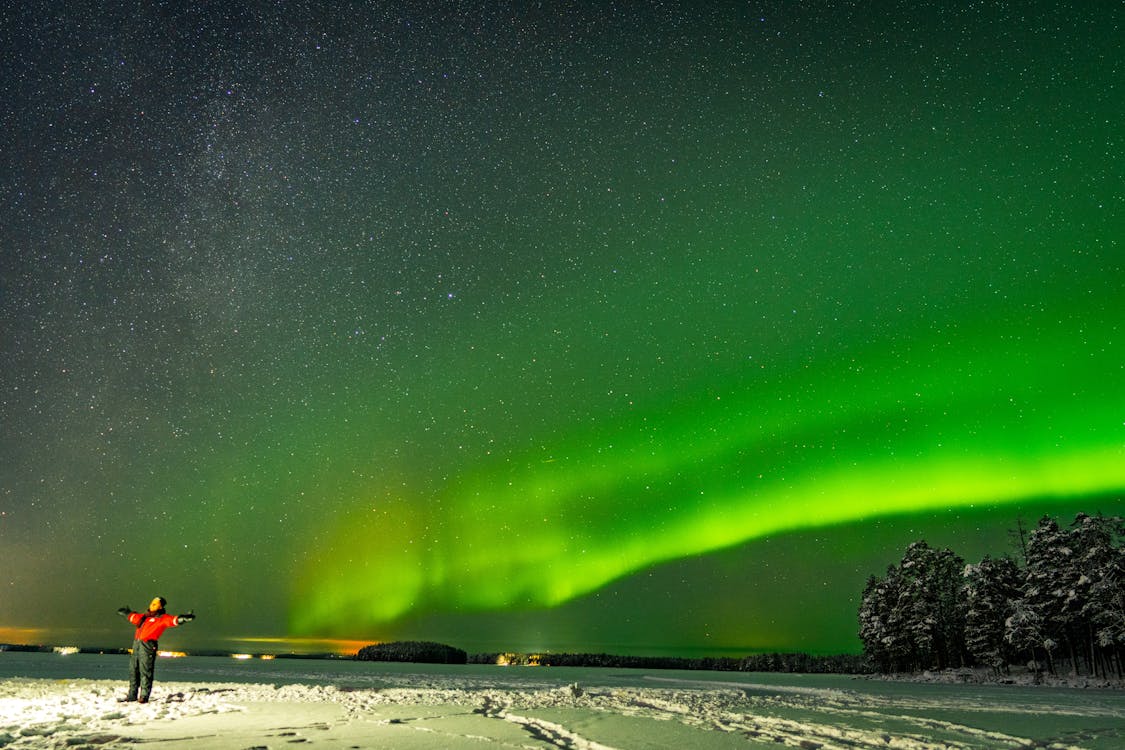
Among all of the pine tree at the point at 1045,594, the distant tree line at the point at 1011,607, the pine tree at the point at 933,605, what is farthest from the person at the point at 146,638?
the pine tree at the point at 933,605

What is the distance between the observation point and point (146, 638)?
13.9 meters

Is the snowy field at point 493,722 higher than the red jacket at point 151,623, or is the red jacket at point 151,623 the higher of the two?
the red jacket at point 151,623

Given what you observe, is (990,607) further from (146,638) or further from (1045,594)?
(146,638)

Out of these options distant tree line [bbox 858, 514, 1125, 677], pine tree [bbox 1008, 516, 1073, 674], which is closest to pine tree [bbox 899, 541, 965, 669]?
distant tree line [bbox 858, 514, 1125, 677]

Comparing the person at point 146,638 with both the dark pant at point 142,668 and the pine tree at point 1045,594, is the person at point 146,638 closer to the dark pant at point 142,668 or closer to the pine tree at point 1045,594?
the dark pant at point 142,668

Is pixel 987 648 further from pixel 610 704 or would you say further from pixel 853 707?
pixel 610 704

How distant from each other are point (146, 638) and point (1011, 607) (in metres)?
57.9

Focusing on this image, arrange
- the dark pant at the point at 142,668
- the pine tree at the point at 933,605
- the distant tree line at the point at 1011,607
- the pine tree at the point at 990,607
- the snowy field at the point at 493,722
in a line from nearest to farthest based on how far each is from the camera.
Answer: the snowy field at the point at 493,722 < the dark pant at the point at 142,668 < the distant tree line at the point at 1011,607 < the pine tree at the point at 990,607 < the pine tree at the point at 933,605

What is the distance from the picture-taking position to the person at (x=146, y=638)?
13.8 metres

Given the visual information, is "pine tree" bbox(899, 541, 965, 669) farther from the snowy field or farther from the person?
the person

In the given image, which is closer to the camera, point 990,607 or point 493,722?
point 493,722

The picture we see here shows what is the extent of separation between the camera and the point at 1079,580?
153 feet

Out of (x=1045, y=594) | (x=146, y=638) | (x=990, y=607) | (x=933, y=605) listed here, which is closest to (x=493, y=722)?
(x=146, y=638)

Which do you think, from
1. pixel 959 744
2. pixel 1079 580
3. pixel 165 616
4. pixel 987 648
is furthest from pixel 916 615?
pixel 165 616
